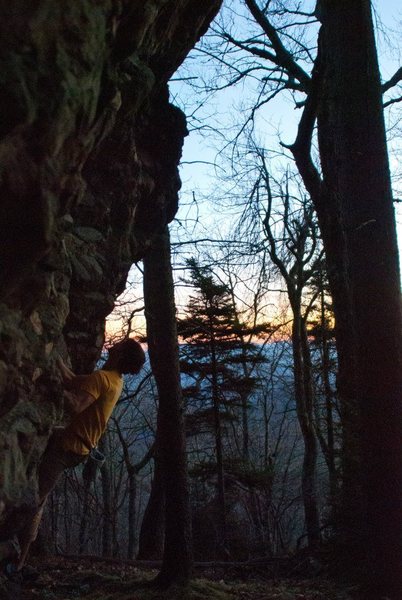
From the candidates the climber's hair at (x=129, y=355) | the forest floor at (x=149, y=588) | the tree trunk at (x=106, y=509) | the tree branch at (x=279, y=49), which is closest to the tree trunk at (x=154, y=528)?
the forest floor at (x=149, y=588)

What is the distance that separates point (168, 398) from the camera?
8102mm

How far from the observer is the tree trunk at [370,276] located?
5371 mm

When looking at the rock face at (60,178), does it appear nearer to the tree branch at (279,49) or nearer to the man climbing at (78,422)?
the man climbing at (78,422)

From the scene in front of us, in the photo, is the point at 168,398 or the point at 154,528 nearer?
the point at 168,398

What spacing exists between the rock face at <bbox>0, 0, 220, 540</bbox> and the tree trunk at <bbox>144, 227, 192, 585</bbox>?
0.84 m

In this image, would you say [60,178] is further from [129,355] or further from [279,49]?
[279,49]

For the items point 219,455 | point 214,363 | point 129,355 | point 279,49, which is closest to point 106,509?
point 219,455

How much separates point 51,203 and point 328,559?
6.58 metres

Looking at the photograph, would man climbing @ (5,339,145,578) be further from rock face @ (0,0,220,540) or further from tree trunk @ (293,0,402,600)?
tree trunk @ (293,0,402,600)

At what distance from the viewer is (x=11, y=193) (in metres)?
3.24

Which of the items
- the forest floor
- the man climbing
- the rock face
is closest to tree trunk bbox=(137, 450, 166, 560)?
the forest floor

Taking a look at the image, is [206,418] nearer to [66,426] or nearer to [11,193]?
[66,426]

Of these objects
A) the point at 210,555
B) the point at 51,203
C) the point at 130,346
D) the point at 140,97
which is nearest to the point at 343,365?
the point at 130,346

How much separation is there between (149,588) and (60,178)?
5.60 metres
